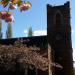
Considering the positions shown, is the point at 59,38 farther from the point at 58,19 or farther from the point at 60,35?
the point at 58,19

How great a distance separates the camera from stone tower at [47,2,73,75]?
3511 centimetres

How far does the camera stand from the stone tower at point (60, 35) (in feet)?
115

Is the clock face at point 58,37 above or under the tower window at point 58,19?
under

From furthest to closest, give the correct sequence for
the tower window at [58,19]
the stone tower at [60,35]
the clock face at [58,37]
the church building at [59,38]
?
the tower window at [58,19] → the clock face at [58,37] → the stone tower at [60,35] → the church building at [59,38]

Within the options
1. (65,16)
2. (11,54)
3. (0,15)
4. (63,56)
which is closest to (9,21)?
(0,15)

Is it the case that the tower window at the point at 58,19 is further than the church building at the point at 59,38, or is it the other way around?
the tower window at the point at 58,19

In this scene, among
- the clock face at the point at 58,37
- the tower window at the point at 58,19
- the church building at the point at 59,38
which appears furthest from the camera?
the tower window at the point at 58,19

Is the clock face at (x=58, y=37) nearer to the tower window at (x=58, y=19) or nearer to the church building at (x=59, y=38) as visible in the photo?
the church building at (x=59, y=38)

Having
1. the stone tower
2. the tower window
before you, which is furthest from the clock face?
the tower window

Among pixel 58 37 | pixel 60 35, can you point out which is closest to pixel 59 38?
pixel 58 37

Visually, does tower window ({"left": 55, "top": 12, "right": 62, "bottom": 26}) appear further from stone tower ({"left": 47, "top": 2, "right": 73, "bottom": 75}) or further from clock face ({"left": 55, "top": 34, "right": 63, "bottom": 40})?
clock face ({"left": 55, "top": 34, "right": 63, "bottom": 40})

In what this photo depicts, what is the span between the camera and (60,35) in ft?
121

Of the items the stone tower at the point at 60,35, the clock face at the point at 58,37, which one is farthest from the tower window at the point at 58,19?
the clock face at the point at 58,37

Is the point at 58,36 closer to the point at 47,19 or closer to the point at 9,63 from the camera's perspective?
the point at 47,19
